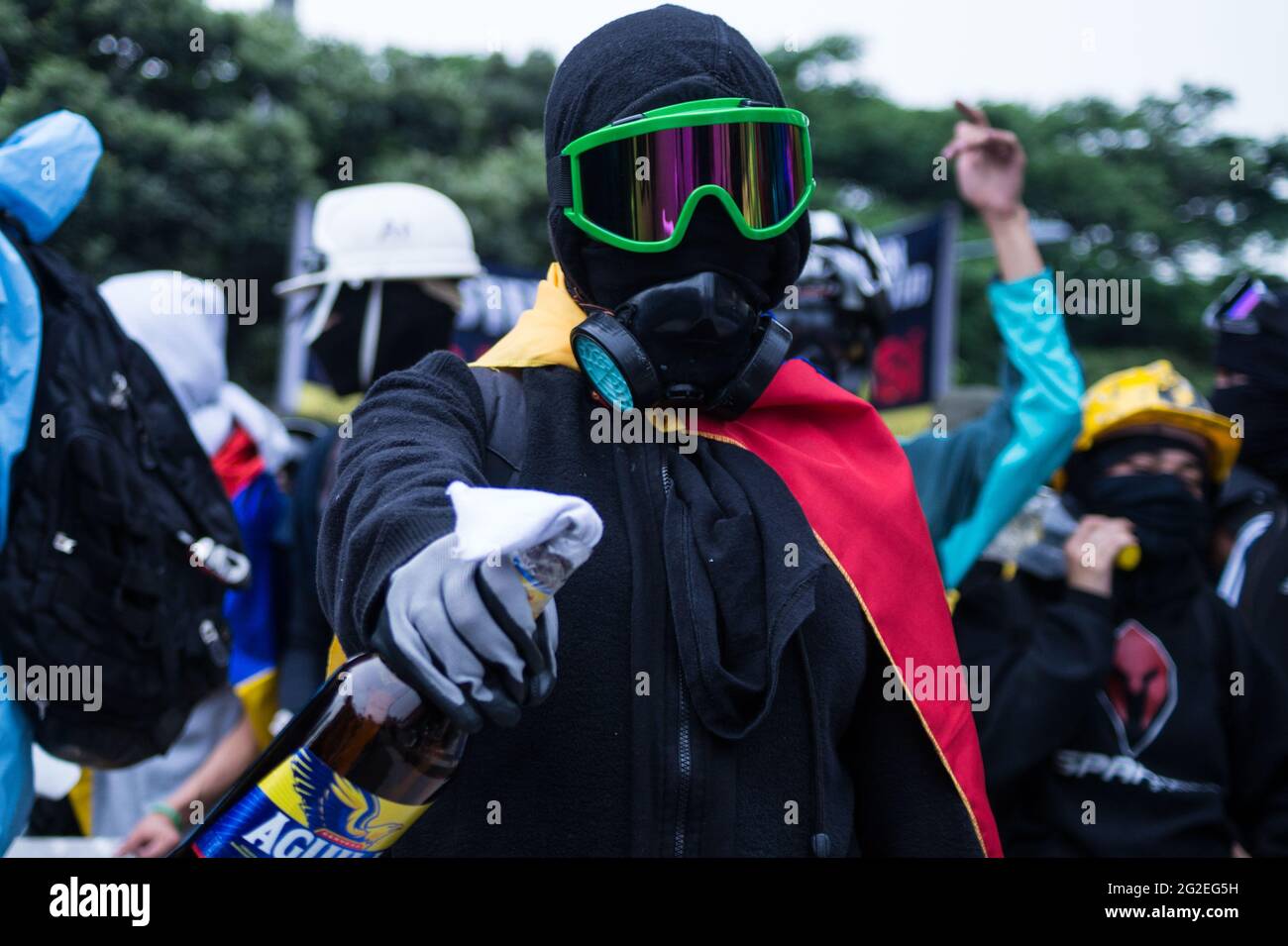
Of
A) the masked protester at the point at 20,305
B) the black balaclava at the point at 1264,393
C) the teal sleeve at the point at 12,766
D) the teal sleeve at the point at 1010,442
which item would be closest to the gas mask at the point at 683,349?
the masked protester at the point at 20,305

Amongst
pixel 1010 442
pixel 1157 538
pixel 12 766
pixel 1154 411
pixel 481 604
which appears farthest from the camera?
pixel 1154 411

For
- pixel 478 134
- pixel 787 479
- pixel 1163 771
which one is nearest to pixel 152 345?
pixel 787 479

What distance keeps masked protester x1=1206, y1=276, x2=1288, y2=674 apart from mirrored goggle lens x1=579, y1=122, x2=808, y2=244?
9.27ft

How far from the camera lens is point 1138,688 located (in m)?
3.68

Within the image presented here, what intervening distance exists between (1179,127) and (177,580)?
93.7ft

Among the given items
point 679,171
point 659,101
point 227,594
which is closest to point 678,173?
point 679,171

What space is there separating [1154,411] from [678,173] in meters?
2.46

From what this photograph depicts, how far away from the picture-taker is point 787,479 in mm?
2023

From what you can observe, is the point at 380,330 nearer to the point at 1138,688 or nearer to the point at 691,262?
the point at 691,262

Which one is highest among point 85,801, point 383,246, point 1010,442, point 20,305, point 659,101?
point 383,246

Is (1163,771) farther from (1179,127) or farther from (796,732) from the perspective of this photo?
(1179,127)

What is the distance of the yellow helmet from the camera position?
3902 millimetres
